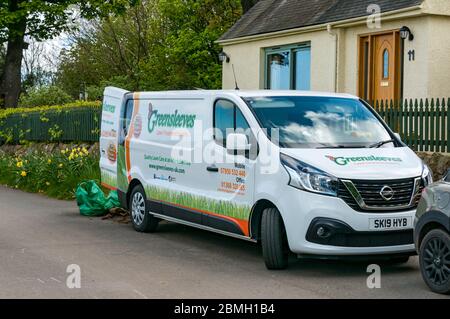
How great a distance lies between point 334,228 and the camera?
8.57 m

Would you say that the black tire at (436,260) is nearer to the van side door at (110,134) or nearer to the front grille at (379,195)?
the front grille at (379,195)

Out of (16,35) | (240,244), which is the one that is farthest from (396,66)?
(16,35)

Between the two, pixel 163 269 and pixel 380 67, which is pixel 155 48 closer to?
pixel 380 67

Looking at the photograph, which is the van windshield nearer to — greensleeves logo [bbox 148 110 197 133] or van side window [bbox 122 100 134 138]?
greensleeves logo [bbox 148 110 197 133]

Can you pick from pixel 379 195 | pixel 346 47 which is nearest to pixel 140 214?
pixel 379 195

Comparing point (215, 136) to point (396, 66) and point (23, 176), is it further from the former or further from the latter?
point (23, 176)

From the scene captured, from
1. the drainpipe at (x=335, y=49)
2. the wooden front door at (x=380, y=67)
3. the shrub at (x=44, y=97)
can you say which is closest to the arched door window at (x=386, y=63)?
the wooden front door at (x=380, y=67)

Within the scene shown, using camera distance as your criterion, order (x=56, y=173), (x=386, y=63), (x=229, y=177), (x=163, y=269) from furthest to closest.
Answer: (x=386, y=63) → (x=56, y=173) → (x=229, y=177) → (x=163, y=269)

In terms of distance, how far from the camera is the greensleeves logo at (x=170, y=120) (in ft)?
35.8

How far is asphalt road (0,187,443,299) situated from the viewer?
793cm

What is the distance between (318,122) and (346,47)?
11.4 meters

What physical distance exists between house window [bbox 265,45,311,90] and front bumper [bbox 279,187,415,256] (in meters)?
13.9

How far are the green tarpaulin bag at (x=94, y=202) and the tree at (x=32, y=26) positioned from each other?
785 inches
